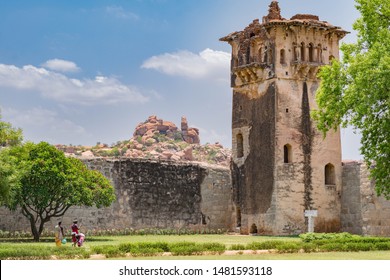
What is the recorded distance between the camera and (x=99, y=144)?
115125mm

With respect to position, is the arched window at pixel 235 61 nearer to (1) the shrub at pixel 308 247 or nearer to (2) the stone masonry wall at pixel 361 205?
(2) the stone masonry wall at pixel 361 205

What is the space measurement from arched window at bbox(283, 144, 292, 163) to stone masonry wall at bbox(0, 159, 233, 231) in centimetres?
489

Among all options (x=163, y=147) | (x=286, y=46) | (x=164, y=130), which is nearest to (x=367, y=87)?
(x=286, y=46)

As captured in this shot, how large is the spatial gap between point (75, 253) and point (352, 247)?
952 centimetres

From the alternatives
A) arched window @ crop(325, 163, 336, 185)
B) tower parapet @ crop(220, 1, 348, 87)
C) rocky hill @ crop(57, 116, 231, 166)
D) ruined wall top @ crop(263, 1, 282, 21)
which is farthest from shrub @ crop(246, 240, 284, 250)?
rocky hill @ crop(57, 116, 231, 166)

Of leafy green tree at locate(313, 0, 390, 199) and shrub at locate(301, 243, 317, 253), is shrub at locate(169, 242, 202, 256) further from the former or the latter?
leafy green tree at locate(313, 0, 390, 199)

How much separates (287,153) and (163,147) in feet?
240

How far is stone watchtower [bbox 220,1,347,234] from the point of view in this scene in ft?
130

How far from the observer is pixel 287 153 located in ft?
132

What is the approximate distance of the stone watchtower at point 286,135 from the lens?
1558 inches

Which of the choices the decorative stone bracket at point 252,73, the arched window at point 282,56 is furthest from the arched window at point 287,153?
the arched window at point 282,56

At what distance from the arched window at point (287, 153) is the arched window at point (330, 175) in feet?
Answer: 7.37

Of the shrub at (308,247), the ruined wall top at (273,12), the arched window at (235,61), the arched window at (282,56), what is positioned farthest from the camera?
the arched window at (235,61)

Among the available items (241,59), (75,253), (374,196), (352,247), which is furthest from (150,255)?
(241,59)
